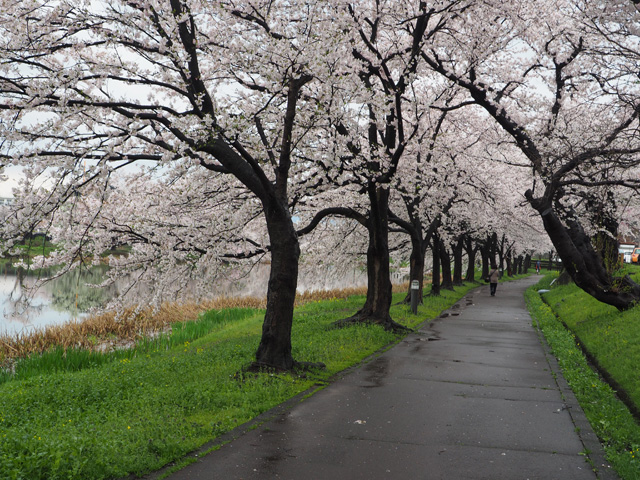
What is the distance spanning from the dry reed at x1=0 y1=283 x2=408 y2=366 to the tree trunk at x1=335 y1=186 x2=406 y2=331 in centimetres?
618

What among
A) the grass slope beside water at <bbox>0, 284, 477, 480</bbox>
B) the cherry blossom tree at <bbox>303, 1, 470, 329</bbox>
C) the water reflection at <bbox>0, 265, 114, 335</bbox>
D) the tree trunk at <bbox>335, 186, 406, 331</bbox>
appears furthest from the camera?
the water reflection at <bbox>0, 265, 114, 335</bbox>

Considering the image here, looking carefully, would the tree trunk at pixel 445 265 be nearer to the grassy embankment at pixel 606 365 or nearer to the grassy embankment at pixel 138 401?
the grassy embankment at pixel 606 365

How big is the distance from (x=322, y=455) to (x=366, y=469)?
57cm

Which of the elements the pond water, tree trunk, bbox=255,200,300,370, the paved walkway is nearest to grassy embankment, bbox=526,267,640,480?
the paved walkway

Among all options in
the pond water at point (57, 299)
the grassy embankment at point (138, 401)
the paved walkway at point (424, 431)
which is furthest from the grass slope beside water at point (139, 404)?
the pond water at point (57, 299)

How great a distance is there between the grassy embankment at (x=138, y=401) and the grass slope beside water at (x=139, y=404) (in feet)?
0.04

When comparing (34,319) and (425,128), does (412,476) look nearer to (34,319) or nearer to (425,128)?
(425,128)

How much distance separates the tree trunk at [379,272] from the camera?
15992 mm

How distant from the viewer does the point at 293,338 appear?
14.1 metres

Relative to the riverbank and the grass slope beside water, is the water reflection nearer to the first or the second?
the riverbank

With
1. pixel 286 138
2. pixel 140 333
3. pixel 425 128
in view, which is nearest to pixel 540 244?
pixel 425 128

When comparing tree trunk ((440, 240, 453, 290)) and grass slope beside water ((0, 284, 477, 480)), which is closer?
grass slope beside water ((0, 284, 477, 480))

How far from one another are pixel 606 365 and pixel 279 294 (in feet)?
23.3

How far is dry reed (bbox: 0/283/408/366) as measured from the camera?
1452cm
